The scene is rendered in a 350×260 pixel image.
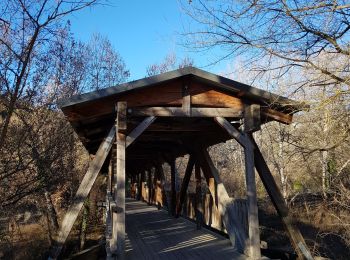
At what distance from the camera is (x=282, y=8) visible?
613 cm

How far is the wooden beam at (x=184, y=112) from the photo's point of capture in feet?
23.3

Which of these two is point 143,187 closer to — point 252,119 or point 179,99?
point 179,99

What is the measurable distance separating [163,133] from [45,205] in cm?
737

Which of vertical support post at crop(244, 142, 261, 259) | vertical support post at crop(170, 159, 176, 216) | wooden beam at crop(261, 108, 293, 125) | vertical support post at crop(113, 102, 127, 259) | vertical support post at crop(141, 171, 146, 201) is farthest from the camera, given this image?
vertical support post at crop(141, 171, 146, 201)

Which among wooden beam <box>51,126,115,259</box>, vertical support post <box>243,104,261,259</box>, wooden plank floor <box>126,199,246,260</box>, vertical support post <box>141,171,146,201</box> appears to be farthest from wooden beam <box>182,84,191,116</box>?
vertical support post <box>141,171,146,201</box>

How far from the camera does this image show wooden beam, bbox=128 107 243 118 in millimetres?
7094

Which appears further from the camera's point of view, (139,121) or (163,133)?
(163,133)

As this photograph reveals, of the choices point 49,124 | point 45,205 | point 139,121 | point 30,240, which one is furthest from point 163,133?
point 30,240

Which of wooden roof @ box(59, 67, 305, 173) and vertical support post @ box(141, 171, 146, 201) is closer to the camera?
wooden roof @ box(59, 67, 305, 173)

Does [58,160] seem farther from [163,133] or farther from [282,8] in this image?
[282,8]

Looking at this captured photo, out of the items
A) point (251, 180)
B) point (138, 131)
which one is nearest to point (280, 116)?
point (251, 180)

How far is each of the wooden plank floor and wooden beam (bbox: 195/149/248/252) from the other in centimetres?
22

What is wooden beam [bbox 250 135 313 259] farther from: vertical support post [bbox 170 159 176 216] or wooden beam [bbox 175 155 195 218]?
vertical support post [bbox 170 159 176 216]

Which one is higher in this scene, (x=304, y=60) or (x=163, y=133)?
(x=304, y=60)
